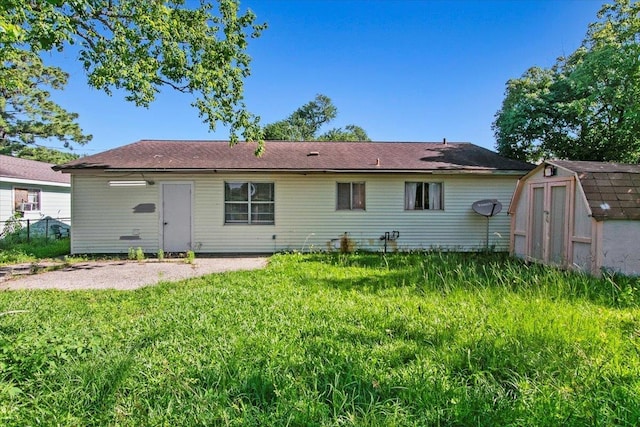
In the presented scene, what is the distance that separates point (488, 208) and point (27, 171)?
2017 cm

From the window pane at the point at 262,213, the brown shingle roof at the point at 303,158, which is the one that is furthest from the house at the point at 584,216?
the window pane at the point at 262,213

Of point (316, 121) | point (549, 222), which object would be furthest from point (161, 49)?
point (316, 121)

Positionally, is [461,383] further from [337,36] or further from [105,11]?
[337,36]

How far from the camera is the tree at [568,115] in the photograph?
13.7 metres

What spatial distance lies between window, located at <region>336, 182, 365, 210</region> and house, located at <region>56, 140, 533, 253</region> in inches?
1.3

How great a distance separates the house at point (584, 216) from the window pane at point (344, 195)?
509 centimetres

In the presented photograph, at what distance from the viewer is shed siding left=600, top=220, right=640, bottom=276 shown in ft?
19.8

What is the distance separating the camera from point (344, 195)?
1084cm

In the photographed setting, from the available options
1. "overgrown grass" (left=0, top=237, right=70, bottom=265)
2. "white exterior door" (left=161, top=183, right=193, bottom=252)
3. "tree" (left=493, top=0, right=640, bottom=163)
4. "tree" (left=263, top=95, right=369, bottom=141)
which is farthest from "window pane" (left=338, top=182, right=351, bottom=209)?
"tree" (left=263, top=95, right=369, bottom=141)

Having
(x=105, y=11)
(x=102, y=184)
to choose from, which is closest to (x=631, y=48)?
(x=105, y=11)

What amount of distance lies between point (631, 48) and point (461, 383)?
11719 millimetres

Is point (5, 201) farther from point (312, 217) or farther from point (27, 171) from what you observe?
point (312, 217)

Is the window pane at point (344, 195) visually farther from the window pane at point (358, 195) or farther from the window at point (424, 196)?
the window at point (424, 196)

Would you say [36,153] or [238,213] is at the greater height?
[36,153]
